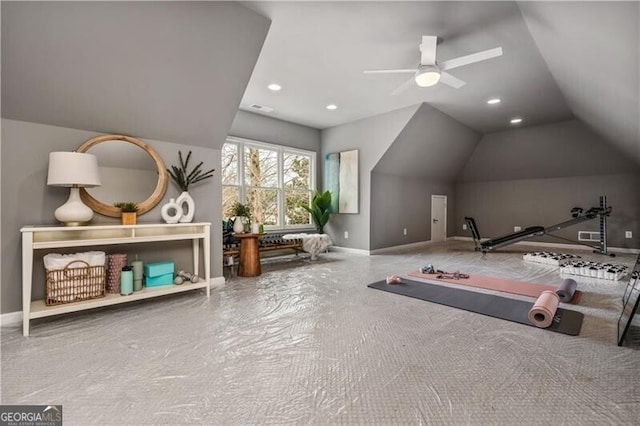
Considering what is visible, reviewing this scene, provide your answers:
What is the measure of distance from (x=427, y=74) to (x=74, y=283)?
418 cm

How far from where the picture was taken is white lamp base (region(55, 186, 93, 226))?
264 cm

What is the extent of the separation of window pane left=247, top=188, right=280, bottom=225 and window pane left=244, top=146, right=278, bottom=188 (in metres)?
0.16

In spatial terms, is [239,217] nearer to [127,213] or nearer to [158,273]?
[158,273]

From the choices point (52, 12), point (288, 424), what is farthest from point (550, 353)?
point (52, 12)

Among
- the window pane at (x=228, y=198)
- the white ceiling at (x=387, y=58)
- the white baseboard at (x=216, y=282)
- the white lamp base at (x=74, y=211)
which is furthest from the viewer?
the window pane at (x=228, y=198)

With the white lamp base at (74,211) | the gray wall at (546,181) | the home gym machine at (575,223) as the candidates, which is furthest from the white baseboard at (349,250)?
the white lamp base at (74,211)

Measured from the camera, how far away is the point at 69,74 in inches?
102

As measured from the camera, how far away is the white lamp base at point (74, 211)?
2.64 metres

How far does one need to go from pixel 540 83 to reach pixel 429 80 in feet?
8.20

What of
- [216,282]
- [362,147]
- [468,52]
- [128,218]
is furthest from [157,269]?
[362,147]

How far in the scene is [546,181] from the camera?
24.4 ft

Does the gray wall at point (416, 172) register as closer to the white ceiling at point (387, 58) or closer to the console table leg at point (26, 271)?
the white ceiling at point (387, 58)

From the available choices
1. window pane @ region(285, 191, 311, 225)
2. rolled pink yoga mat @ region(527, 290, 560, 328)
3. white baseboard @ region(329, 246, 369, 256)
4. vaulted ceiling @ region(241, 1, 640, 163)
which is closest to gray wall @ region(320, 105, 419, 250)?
white baseboard @ region(329, 246, 369, 256)

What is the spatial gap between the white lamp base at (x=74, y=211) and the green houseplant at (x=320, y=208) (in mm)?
4177
